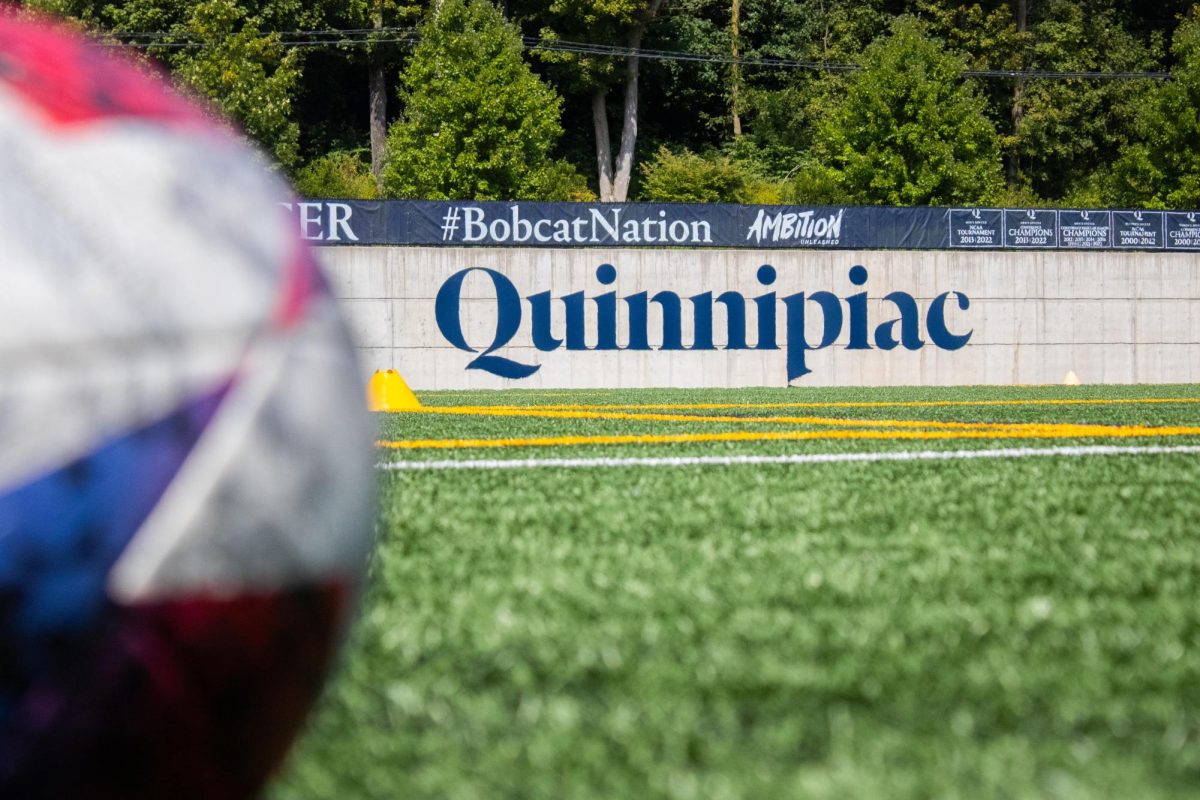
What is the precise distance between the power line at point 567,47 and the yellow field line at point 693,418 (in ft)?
97.7

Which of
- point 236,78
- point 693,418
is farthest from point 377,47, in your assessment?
point 693,418

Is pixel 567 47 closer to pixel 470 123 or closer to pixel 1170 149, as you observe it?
pixel 470 123

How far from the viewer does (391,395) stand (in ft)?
38.2

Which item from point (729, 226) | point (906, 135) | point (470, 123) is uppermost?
point (470, 123)

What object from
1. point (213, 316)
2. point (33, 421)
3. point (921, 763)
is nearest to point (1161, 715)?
point (921, 763)

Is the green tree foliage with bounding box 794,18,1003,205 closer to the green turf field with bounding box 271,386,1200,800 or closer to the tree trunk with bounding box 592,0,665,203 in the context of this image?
the tree trunk with bounding box 592,0,665,203

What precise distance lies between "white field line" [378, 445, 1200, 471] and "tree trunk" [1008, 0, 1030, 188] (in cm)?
3890

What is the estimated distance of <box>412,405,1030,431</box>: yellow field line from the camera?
24.7 ft

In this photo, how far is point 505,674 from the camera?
1.85 m

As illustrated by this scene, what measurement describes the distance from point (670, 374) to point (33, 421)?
738 inches

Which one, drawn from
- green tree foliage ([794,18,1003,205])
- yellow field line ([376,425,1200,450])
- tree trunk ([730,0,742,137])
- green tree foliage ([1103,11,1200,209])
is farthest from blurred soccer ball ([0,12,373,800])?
tree trunk ([730,0,742,137])

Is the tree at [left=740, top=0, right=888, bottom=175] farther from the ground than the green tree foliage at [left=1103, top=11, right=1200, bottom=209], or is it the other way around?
the tree at [left=740, top=0, right=888, bottom=175]

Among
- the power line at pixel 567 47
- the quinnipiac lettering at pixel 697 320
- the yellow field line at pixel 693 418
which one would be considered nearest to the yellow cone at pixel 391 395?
the yellow field line at pixel 693 418

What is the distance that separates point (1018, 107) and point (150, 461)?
44513mm
